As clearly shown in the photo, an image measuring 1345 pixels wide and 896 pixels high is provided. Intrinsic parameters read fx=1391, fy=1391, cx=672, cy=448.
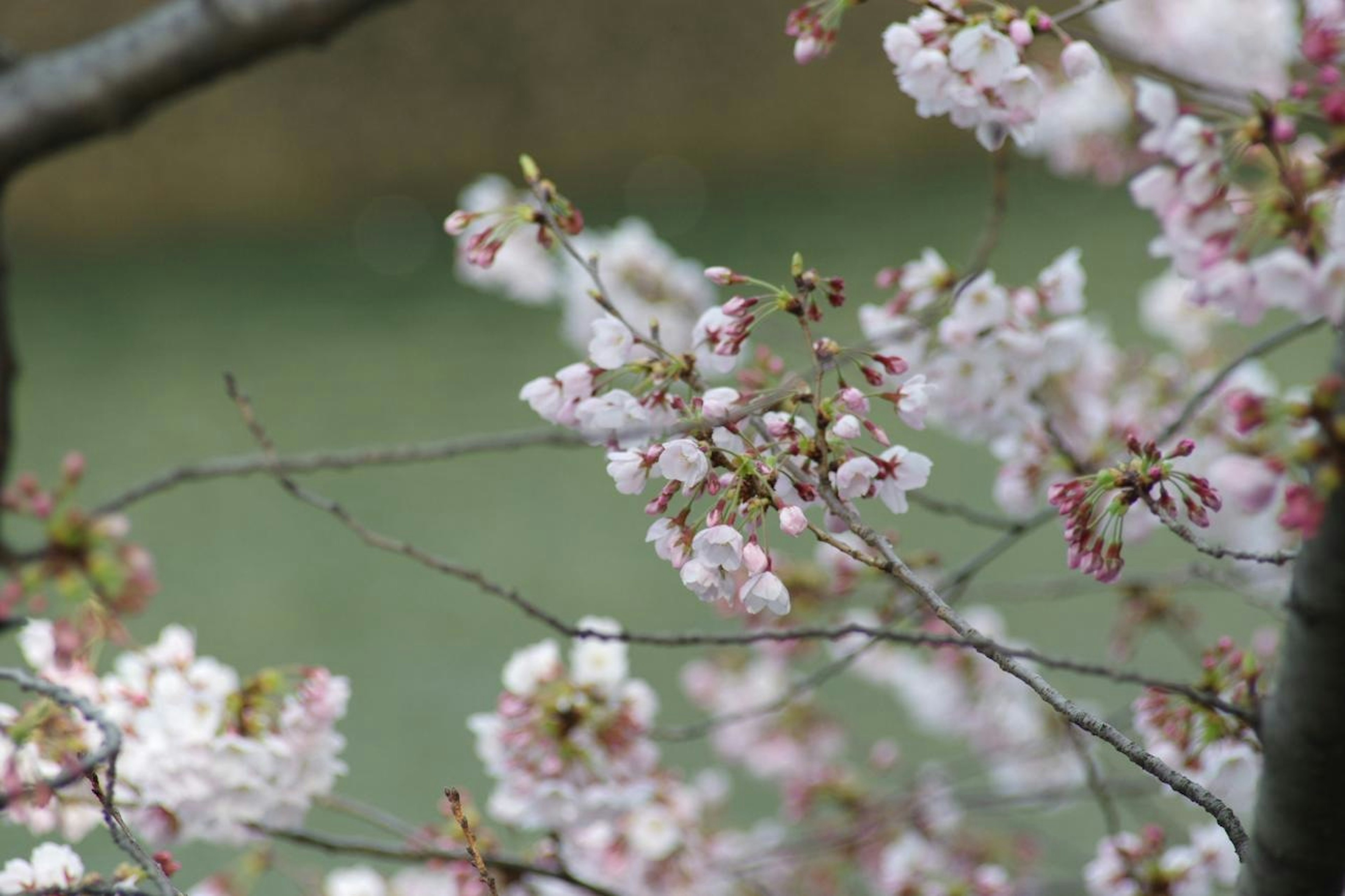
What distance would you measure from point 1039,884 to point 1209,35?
2.79ft

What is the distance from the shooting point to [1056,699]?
1.23 feet

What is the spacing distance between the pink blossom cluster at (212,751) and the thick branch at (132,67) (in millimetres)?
297

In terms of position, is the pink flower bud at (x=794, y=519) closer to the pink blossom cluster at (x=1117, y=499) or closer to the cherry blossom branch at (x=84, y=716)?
the pink blossom cluster at (x=1117, y=499)

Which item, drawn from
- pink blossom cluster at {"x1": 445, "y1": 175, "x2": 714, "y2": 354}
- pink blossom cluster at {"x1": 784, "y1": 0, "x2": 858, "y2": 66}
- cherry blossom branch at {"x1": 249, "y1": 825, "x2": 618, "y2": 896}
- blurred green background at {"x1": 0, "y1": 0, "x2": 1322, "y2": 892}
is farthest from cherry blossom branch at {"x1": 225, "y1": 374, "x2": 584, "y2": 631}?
blurred green background at {"x1": 0, "y1": 0, "x2": 1322, "y2": 892}

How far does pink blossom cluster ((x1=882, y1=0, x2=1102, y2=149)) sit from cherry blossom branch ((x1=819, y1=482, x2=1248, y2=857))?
0.50ft

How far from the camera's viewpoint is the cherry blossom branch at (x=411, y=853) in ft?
1.87

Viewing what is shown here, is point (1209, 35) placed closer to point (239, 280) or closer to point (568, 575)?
point (568, 575)

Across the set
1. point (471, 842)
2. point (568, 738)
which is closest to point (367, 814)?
point (568, 738)

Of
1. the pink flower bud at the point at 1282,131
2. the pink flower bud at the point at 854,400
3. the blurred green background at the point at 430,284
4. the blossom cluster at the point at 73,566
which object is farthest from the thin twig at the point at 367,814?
the blurred green background at the point at 430,284

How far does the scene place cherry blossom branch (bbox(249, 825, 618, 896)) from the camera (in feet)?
1.87

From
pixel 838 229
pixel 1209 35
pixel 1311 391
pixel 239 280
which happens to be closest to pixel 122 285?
pixel 239 280

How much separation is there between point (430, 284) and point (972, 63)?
1.75 m

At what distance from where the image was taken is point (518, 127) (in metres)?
2.25

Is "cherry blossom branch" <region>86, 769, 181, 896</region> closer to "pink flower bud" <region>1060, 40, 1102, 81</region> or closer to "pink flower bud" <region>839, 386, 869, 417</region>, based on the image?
"pink flower bud" <region>839, 386, 869, 417</region>
